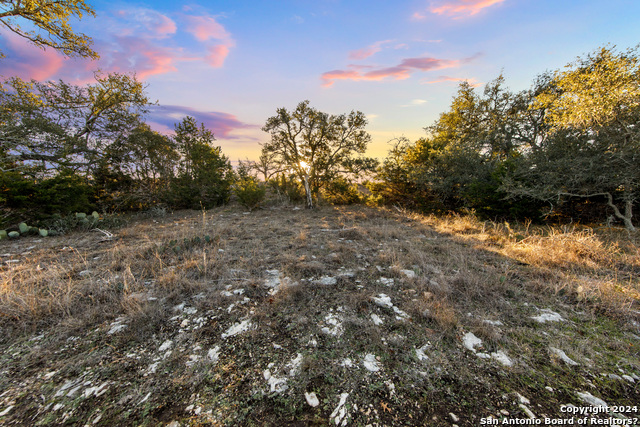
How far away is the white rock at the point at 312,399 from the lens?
1.67 meters

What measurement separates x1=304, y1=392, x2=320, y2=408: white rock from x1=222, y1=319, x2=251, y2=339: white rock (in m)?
1.05

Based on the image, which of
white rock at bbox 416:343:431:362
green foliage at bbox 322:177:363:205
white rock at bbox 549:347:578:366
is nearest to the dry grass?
white rock at bbox 549:347:578:366

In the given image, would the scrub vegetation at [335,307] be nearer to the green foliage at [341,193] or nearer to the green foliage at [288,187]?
the green foliage at [341,193]

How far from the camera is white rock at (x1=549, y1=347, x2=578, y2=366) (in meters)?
2.03

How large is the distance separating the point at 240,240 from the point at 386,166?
9.23 m

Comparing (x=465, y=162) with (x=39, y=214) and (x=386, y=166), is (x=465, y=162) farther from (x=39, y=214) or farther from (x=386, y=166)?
(x=39, y=214)

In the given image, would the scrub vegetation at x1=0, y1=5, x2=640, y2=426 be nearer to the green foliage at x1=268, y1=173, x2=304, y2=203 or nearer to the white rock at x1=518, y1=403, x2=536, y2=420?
the white rock at x1=518, y1=403, x2=536, y2=420

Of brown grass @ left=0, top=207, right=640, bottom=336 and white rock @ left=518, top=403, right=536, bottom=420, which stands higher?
brown grass @ left=0, top=207, right=640, bottom=336

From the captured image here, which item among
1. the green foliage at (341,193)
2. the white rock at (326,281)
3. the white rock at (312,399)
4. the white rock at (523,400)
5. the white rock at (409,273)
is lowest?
the white rock at (523,400)

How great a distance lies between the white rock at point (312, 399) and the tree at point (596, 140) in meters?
8.42

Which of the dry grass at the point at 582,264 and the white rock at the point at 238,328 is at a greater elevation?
the dry grass at the point at 582,264

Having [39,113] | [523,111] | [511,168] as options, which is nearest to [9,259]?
[39,113]

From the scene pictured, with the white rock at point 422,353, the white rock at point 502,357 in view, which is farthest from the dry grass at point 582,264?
the white rock at point 422,353

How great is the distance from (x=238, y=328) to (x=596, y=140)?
9616 millimetres
